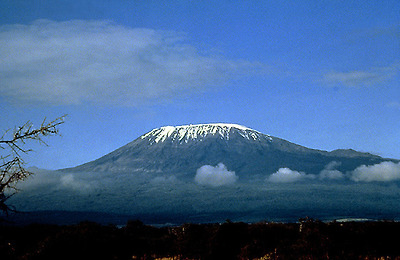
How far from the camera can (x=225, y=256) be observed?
28953 millimetres

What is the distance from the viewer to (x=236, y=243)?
3014cm

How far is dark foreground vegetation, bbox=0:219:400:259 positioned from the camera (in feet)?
75.2

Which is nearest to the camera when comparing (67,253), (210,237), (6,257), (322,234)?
(6,257)

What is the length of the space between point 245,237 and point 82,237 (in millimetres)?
11170

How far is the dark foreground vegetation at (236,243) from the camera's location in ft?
75.2

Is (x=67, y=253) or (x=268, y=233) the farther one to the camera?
(x=268, y=233)

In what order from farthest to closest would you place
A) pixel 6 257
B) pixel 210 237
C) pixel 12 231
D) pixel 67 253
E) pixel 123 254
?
pixel 12 231, pixel 210 237, pixel 123 254, pixel 67 253, pixel 6 257

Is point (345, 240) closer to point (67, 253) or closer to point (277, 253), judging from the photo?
point (277, 253)

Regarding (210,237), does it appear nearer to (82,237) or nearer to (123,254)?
(123,254)

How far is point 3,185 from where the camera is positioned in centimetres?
952

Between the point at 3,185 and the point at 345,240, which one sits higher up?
the point at 3,185

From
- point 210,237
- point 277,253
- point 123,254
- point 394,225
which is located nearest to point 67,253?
point 123,254

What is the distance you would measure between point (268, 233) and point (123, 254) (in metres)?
10.0

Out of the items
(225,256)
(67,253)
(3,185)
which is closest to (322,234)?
(225,256)
